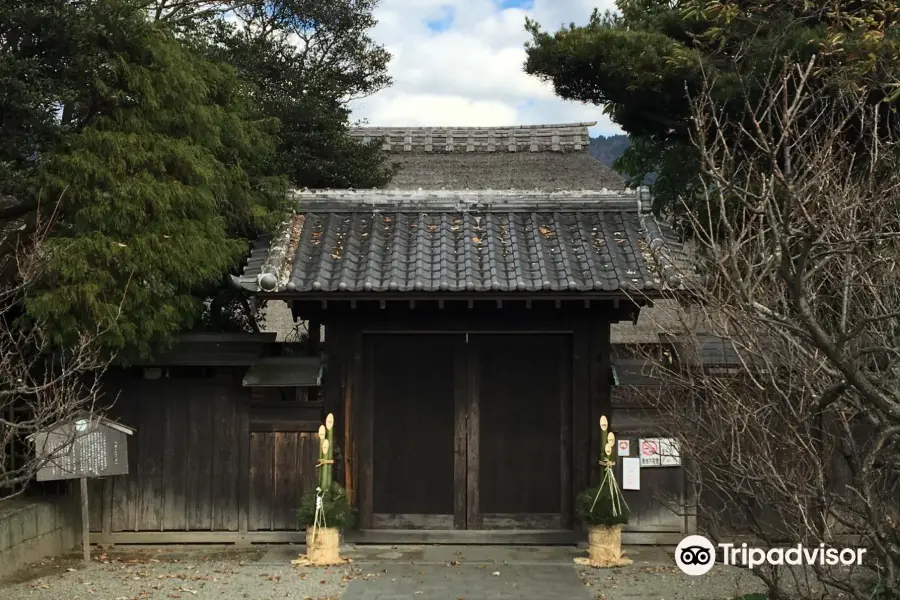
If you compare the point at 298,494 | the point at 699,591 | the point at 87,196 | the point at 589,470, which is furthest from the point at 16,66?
the point at 699,591

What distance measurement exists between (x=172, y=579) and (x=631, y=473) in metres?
5.04

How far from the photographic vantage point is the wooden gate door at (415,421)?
10164mm

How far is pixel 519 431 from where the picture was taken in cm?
1022

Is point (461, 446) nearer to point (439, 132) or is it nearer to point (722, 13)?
point (722, 13)

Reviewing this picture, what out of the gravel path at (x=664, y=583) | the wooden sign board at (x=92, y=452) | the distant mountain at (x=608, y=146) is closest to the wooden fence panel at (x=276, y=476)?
the wooden sign board at (x=92, y=452)

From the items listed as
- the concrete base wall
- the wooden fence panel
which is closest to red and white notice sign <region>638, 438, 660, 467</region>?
the wooden fence panel

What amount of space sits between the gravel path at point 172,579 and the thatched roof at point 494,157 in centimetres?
1379

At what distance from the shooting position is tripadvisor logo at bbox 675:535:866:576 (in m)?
5.47

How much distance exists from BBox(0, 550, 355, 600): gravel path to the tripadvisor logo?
10.5ft

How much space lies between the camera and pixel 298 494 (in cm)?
989

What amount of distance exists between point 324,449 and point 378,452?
1215mm

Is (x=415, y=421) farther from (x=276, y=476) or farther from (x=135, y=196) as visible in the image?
(x=135, y=196)

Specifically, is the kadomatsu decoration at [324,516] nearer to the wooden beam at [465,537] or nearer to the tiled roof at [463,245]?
the wooden beam at [465,537]

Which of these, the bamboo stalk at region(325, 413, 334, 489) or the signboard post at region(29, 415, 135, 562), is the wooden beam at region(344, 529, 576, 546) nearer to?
the bamboo stalk at region(325, 413, 334, 489)
